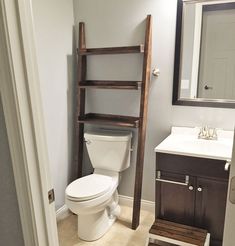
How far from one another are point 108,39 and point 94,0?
373 mm

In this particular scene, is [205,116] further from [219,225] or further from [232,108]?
[219,225]

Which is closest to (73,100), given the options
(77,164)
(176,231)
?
(77,164)

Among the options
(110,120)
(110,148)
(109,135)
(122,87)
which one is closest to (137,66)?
(122,87)

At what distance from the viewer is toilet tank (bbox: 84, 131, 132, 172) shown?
2279 millimetres

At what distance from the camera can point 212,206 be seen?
1.79 m

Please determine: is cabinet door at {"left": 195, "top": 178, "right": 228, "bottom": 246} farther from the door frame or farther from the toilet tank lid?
the door frame

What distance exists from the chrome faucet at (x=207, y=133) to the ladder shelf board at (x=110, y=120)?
0.54 meters

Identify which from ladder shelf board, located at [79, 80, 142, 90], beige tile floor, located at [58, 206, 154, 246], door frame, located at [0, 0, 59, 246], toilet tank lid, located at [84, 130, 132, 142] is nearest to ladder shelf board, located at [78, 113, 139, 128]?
toilet tank lid, located at [84, 130, 132, 142]

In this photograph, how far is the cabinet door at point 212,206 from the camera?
1752 millimetres

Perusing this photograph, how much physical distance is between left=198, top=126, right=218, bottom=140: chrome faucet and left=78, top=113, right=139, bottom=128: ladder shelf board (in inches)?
21.2

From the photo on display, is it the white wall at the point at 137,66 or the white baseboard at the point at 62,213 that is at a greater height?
the white wall at the point at 137,66

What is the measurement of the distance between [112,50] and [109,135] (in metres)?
0.76

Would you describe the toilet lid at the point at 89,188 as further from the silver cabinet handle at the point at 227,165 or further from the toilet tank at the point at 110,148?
the silver cabinet handle at the point at 227,165

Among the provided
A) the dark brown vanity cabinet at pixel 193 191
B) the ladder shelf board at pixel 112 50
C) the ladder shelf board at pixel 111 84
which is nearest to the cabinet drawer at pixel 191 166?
the dark brown vanity cabinet at pixel 193 191
